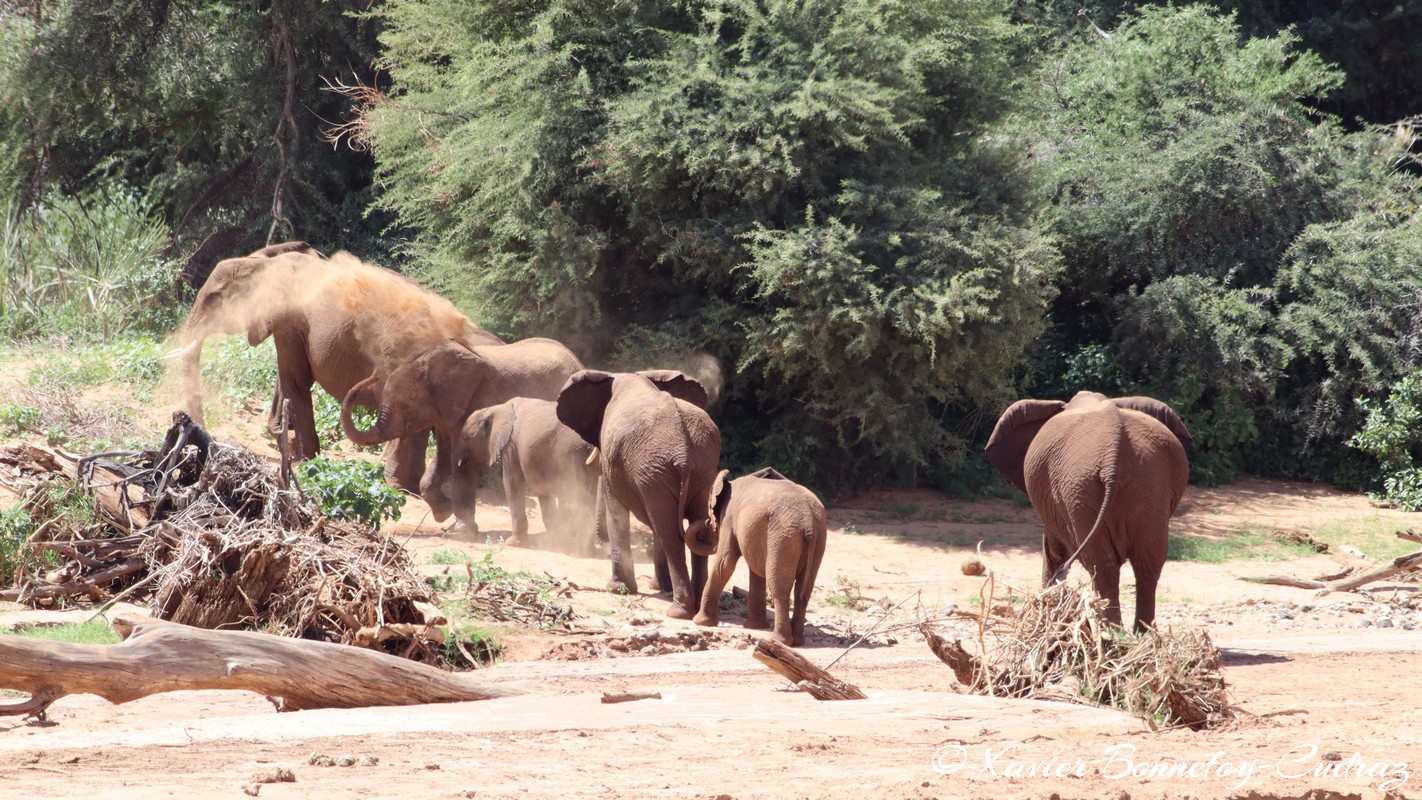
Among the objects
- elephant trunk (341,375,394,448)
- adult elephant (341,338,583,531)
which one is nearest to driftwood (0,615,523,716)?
adult elephant (341,338,583,531)

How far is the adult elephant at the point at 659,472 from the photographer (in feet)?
33.3

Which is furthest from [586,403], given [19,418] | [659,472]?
[19,418]

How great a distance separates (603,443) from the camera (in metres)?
10.7

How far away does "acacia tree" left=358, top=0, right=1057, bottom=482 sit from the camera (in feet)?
49.5

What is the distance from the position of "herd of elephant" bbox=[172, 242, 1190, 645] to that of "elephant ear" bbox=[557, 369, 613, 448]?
0.04 feet

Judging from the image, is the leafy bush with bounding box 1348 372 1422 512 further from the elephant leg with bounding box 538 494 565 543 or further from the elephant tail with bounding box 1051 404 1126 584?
the elephant leg with bounding box 538 494 565 543

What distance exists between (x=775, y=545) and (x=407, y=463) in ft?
20.1

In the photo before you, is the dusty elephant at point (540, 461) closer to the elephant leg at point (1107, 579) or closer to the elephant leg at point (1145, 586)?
the elephant leg at point (1107, 579)

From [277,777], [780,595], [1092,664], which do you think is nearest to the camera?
[277,777]

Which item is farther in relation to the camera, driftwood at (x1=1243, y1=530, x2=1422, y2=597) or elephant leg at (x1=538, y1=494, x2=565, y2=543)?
elephant leg at (x1=538, y1=494, x2=565, y2=543)

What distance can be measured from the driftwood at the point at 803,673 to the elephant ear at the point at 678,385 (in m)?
4.44

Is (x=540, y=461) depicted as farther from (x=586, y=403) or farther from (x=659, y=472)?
(x=659, y=472)

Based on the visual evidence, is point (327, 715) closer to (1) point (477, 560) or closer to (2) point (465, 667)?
(2) point (465, 667)

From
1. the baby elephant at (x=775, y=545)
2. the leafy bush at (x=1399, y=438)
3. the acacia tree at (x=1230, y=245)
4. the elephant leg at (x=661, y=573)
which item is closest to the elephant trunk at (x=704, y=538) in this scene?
the baby elephant at (x=775, y=545)
